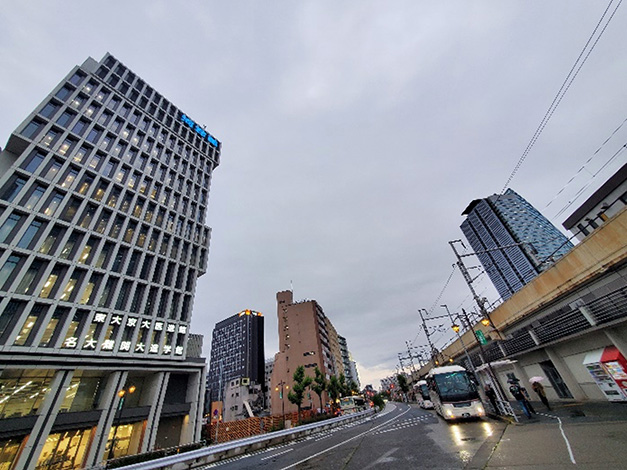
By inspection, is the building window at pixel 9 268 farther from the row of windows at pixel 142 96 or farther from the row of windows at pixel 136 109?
the row of windows at pixel 142 96

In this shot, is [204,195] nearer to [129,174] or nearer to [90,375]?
[129,174]

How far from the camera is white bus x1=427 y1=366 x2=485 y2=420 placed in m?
16.1

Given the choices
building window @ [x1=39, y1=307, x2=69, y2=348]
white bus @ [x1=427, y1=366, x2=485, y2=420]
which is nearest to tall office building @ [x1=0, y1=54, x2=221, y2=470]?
building window @ [x1=39, y1=307, x2=69, y2=348]

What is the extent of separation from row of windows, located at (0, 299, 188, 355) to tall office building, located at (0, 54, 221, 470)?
105 mm

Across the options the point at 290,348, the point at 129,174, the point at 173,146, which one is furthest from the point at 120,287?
the point at 290,348

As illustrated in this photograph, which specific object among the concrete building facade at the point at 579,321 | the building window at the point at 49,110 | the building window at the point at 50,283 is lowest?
the concrete building facade at the point at 579,321

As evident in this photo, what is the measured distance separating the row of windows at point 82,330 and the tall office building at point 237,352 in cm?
7544

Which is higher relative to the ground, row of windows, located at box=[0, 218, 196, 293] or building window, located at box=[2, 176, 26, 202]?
building window, located at box=[2, 176, 26, 202]

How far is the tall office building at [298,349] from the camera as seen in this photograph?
240ft

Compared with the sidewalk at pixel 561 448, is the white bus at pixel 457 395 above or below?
above

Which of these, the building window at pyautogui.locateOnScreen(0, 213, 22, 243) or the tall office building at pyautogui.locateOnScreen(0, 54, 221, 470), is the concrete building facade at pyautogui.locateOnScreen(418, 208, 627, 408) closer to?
the tall office building at pyautogui.locateOnScreen(0, 54, 221, 470)

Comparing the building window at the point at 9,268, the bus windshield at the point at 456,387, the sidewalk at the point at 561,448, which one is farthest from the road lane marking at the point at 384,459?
the building window at the point at 9,268

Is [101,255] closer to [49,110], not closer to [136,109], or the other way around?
[49,110]

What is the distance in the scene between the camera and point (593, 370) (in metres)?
16.0
